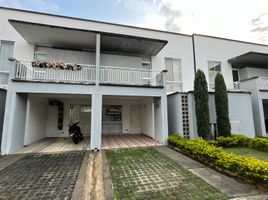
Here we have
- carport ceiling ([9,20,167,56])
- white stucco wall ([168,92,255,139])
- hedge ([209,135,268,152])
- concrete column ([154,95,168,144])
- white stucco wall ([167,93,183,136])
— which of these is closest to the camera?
hedge ([209,135,268,152])

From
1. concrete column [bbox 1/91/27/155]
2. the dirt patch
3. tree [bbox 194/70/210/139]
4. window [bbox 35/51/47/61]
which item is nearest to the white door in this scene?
tree [bbox 194/70/210/139]

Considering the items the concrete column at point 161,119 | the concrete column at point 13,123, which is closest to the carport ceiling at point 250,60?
the concrete column at point 161,119

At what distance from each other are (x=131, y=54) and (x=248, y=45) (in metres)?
11.4

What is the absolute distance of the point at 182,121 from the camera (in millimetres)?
8625

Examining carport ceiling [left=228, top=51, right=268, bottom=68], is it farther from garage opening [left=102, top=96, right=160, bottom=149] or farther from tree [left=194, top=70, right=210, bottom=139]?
garage opening [left=102, top=96, right=160, bottom=149]

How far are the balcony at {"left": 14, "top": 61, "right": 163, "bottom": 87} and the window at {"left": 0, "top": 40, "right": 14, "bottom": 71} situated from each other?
90cm

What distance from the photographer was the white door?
39.5 ft

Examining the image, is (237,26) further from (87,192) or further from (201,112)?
(87,192)

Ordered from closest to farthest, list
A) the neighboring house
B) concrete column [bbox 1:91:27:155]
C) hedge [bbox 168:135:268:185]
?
hedge [bbox 168:135:268:185] → concrete column [bbox 1:91:27:155] → the neighboring house

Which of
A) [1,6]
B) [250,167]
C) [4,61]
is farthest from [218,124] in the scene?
[1,6]

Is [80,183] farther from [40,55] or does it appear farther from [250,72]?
[250,72]

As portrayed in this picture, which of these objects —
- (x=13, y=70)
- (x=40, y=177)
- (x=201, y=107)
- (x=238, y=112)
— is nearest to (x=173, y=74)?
(x=201, y=107)

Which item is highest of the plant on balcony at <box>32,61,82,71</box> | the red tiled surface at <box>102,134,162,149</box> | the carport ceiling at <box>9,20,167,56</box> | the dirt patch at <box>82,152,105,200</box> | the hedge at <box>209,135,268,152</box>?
the carport ceiling at <box>9,20,167,56</box>

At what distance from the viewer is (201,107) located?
7.76 m
